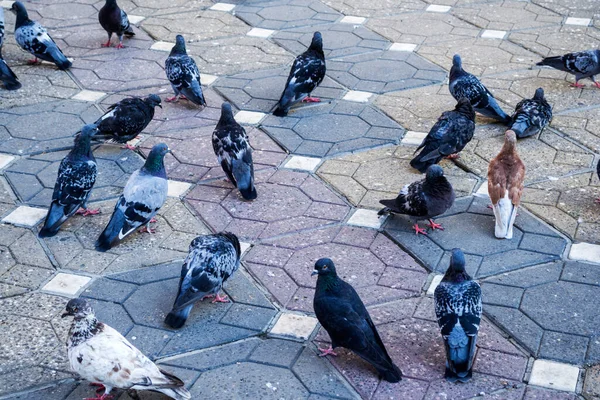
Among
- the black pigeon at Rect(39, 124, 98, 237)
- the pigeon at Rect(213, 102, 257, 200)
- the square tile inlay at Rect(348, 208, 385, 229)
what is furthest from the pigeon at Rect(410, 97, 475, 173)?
the black pigeon at Rect(39, 124, 98, 237)

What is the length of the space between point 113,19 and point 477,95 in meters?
3.92

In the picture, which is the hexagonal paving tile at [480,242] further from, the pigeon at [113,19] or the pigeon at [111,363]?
the pigeon at [113,19]

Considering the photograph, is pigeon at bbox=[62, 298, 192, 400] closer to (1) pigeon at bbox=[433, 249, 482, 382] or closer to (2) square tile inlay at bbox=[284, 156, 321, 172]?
(1) pigeon at bbox=[433, 249, 482, 382]

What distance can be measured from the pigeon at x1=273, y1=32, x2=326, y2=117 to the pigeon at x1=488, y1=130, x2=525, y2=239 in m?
2.14

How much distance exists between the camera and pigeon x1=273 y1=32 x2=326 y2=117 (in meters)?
7.06

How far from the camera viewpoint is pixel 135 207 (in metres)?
5.27

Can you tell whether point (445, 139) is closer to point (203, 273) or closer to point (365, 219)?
point (365, 219)

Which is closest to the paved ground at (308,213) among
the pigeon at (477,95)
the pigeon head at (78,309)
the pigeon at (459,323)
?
the pigeon at (459,323)

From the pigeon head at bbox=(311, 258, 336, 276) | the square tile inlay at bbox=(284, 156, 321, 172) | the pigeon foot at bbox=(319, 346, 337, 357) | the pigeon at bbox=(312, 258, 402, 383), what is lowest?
the square tile inlay at bbox=(284, 156, 321, 172)

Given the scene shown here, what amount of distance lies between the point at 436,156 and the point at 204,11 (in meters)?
4.62

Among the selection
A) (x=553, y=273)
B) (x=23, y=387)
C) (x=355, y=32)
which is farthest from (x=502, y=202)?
(x=355, y=32)

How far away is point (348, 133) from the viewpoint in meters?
6.88

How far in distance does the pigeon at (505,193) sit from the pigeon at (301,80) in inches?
84.4

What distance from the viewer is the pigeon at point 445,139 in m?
6.15
